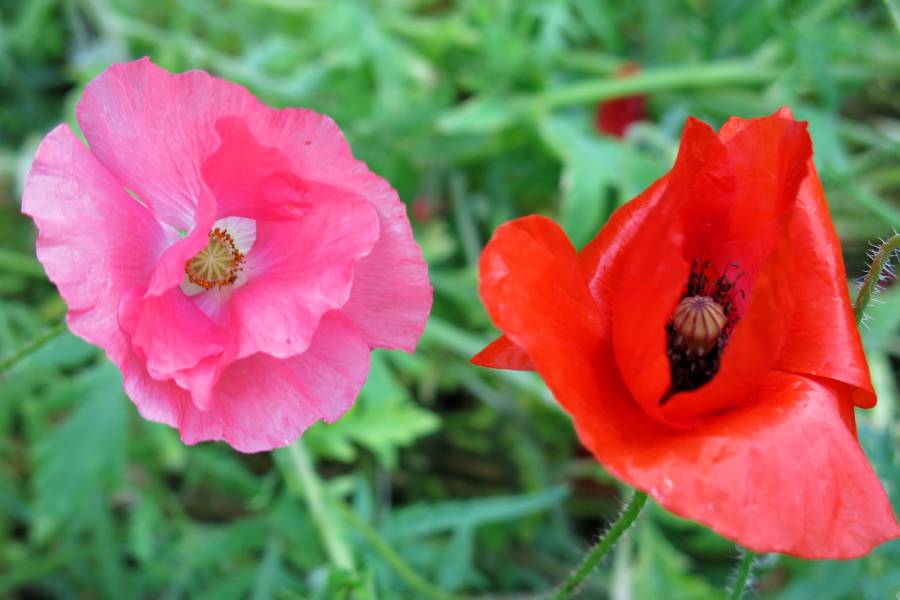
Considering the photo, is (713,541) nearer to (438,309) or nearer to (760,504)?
(438,309)

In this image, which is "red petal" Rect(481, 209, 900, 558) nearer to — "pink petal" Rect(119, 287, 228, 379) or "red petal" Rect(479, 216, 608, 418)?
"red petal" Rect(479, 216, 608, 418)

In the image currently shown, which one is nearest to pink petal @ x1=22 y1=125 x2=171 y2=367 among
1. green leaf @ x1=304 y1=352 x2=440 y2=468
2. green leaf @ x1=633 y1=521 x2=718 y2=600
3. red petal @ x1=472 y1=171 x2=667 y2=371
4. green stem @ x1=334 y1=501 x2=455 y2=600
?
red petal @ x1=472 y1=171 x2=667 y2=371

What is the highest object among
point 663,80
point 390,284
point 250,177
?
point 250,177

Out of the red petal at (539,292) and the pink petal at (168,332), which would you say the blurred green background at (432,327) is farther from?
the red petal at (539,292)

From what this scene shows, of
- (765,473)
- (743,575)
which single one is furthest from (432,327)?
(765,473)

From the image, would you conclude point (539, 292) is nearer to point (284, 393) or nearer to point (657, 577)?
point (284, 393)

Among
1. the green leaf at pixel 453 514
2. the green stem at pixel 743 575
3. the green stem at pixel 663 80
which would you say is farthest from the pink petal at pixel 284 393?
the green stem at pixel 663 80

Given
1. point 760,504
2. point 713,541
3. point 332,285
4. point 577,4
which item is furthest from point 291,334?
point 577,4
